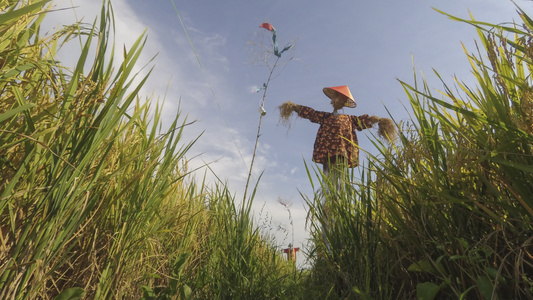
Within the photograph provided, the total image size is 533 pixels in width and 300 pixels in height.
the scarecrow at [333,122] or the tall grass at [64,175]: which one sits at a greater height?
the scarecrow at [333,122]

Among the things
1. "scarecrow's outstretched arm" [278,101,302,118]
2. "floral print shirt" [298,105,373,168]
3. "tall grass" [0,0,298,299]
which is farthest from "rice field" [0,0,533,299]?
"scarecrow's outstretched arm" [278,101,302,118]

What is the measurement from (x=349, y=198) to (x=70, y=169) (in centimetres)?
117

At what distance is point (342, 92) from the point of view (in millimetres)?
4656

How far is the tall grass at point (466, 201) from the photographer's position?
967 millimetres

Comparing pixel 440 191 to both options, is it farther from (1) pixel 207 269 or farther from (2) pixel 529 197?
(1) pixel 207 269

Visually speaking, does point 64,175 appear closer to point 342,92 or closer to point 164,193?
point 164,193

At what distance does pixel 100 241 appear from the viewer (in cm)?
119

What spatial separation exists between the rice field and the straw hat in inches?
123

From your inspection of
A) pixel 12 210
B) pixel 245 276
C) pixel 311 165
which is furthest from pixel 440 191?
pixel 12 210

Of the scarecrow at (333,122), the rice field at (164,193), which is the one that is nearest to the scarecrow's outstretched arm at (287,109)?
the scarecrow at (333,122)

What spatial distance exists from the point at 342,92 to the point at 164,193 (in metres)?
3.61

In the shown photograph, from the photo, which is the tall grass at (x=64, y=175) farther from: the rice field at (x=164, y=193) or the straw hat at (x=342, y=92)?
the straw hat at (x=342, y=92)

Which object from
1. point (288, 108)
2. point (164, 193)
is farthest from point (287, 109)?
point (164, 193)

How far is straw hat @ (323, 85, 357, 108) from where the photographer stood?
4.66 m
